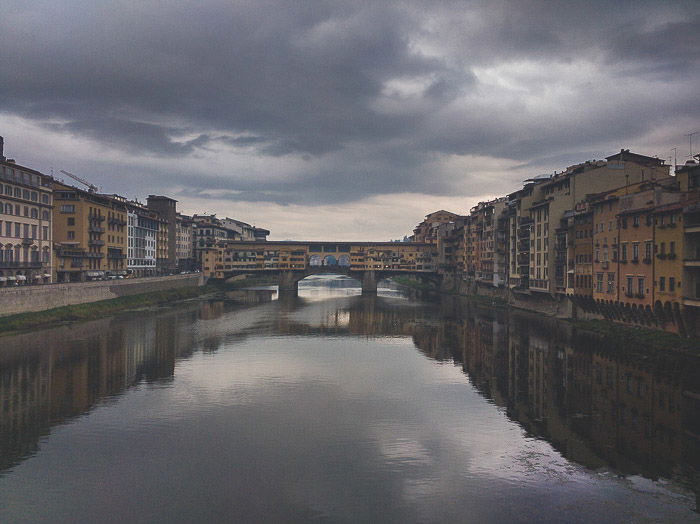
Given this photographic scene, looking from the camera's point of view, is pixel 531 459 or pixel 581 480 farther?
pixel 531 459

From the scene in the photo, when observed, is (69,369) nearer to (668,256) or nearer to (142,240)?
(668,256)

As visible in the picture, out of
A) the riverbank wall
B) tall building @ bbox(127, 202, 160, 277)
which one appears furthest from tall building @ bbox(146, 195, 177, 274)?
the riverbank wall

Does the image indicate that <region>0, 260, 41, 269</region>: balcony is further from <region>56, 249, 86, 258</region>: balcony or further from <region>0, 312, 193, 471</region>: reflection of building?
<region>0, 312, 193, 471</region>: reflection of building

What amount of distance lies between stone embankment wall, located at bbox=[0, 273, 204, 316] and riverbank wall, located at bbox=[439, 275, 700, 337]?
60.5 m

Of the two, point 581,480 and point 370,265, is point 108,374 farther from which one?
point 370,265

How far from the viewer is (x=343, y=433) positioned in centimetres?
2903

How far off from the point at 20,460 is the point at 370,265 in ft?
391

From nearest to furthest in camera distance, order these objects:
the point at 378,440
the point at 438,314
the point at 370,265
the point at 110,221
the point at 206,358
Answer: the point at 378,440, the point at 206,358, the point at 438,314, the point at 110,221, the point at 370,265

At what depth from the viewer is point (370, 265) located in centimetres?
14200

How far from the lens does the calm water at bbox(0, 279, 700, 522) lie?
68.6 feet

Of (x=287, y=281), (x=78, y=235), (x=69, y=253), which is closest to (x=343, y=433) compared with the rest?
(x=69, y=253)

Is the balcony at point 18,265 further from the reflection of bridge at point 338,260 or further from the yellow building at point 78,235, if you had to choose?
the reflection of bridge at point 338,260

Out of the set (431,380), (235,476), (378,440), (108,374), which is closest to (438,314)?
(431,380)

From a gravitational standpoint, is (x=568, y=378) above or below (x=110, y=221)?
below
